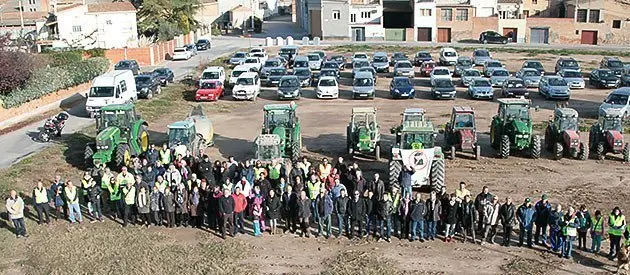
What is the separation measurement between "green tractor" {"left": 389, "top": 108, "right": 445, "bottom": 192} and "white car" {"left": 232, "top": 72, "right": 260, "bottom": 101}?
722 inches

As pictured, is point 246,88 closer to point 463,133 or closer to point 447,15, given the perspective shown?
point 463,133

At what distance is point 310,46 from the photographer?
67.2 m

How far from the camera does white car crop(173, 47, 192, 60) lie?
191 ft

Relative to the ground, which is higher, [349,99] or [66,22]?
[66,22]

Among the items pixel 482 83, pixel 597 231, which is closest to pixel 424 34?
pixel 482 83

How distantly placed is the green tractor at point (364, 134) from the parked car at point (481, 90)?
46.3ft

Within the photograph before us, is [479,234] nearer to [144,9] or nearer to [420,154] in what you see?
[420,154]

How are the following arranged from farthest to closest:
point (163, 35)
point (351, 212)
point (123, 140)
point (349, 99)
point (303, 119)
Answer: point (163, 35) → point (349, 99) → point (303, 119) → point (123, 140) → point (351, 212)

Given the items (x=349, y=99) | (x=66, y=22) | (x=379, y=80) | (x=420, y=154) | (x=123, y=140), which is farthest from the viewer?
(x=66, y=22)

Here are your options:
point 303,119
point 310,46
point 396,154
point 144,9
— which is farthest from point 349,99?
point 144,9

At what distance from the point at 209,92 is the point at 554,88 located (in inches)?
738

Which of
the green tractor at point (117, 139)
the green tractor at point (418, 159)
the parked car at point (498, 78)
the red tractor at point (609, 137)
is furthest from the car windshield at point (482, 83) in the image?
the green tractor at point (117, 139)

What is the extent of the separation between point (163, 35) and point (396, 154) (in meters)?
47.2

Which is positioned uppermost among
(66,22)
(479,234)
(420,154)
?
(66,22)
